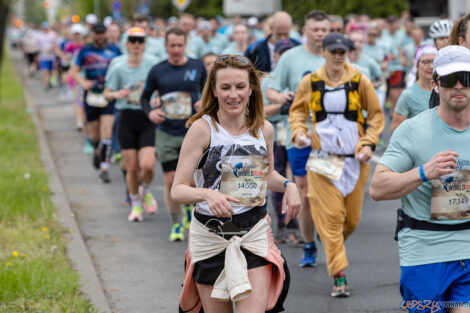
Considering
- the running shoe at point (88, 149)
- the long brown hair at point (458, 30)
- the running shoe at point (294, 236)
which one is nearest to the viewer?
the long brown hair at point (458, 30)

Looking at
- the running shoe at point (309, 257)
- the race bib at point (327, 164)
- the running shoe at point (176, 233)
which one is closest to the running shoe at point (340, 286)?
the race bib at point (327, 164)

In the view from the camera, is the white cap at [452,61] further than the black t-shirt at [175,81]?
No

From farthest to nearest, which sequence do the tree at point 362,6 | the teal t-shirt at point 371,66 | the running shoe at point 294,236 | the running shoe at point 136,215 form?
1. the tree at point 362,6
2. the teal t-shirt at point 371,66
3. the running shoe at point 136,215
4. the running shoe at point 294,236

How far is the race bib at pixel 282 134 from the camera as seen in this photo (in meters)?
9.20

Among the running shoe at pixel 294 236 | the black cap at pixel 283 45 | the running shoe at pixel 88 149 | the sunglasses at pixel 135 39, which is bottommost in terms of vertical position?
the running shoe at pixel 88 149

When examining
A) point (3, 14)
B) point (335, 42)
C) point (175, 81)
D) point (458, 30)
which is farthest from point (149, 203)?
point (3, 14)

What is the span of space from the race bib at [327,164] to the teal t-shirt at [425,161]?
104 inches

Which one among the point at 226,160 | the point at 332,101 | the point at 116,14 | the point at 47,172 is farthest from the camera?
the point at 116,14

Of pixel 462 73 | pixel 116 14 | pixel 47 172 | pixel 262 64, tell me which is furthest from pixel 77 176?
pixel 116 14

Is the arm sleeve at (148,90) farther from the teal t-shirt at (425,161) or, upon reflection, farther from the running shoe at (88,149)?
the running shoe at (88,149)

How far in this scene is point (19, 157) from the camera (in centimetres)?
1482

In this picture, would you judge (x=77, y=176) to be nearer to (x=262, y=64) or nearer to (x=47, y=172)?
(x=47, y=172)

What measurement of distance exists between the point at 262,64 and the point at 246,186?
16.0ft

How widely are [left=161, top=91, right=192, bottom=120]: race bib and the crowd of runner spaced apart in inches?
0.5
